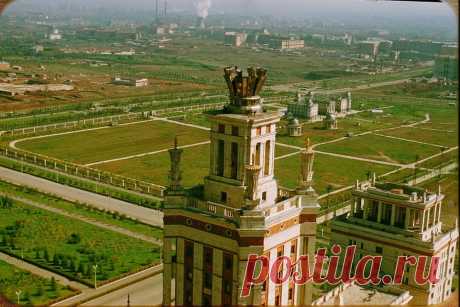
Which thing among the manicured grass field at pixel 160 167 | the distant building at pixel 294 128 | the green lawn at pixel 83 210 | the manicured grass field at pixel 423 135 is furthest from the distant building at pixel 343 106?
the green lawn at pixel 83 210

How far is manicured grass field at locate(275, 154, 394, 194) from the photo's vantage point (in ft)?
59.4

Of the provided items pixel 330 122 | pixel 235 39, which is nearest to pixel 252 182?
pixel 330 122

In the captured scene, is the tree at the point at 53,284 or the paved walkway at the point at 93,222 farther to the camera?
the paved walkway at the point at 93,222

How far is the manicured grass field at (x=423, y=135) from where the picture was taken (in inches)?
980

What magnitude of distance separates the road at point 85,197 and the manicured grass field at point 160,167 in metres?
Answer: 2.15

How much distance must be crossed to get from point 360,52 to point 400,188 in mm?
50978

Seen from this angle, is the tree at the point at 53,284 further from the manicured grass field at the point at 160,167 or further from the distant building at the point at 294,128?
the distant building at the point at 294,128

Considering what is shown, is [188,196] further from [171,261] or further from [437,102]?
[437,102]

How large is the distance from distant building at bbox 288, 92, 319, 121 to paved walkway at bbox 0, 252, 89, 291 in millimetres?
21238

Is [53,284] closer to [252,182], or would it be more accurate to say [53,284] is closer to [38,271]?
[38,271]

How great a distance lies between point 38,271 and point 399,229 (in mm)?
6834

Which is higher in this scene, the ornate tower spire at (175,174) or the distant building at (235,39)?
the distant building at (235,39)

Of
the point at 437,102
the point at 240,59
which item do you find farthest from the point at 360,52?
the point at 437,102

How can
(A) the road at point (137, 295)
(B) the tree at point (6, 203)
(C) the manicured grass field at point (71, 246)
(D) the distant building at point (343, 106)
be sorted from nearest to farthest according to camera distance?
(A) the road at point (137, 295)
(C) the manicured grass field at point (71, 246)
(B) the tree at point (6, 203)
(D) the distant building at point (343, 106)
